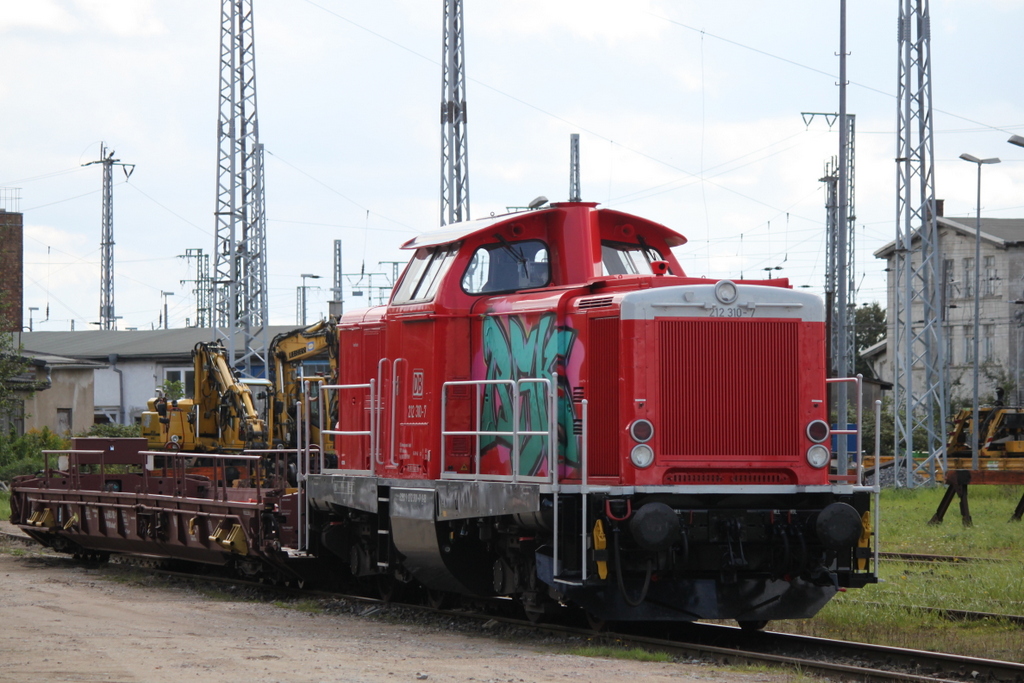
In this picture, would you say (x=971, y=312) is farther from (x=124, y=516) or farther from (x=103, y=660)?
(x=103, y=660)

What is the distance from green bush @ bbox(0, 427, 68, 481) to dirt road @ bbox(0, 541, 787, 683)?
773 inches

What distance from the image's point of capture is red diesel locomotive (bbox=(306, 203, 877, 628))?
32.6ft

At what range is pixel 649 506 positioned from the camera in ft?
31.5

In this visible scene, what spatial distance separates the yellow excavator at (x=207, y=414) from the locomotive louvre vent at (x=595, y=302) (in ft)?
46.6

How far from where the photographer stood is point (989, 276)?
185 ft

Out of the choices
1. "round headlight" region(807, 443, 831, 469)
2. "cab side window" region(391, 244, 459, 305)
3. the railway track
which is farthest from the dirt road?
"cab side window" region(391, 244, 459, 305)

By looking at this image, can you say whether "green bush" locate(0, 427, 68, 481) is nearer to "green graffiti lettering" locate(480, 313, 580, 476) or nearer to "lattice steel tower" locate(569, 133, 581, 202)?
"lattice steel tower" locate(569, 133, 581, 202)

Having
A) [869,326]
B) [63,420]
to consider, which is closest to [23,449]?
[63,420]

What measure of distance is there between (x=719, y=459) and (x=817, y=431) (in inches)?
33.4

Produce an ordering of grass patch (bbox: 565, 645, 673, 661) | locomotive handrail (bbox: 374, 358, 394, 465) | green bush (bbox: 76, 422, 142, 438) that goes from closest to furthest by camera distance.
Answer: grass patch (bbox: 565, 645, 673, 661)
locomotive handrail (bbox: 374, 358, 394, 465)
green bush (bbox: 76, 422, 142, 438)

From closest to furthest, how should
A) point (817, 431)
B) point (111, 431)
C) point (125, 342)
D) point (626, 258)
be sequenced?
point (817, 431), point (626, 258), point (111, 431), point (125, 342)

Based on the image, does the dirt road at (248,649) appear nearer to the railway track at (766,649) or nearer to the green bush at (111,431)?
the railway track at (766,649)

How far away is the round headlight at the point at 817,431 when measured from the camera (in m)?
10.3

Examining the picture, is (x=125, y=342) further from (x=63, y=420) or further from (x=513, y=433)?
(x=513, y=433)
